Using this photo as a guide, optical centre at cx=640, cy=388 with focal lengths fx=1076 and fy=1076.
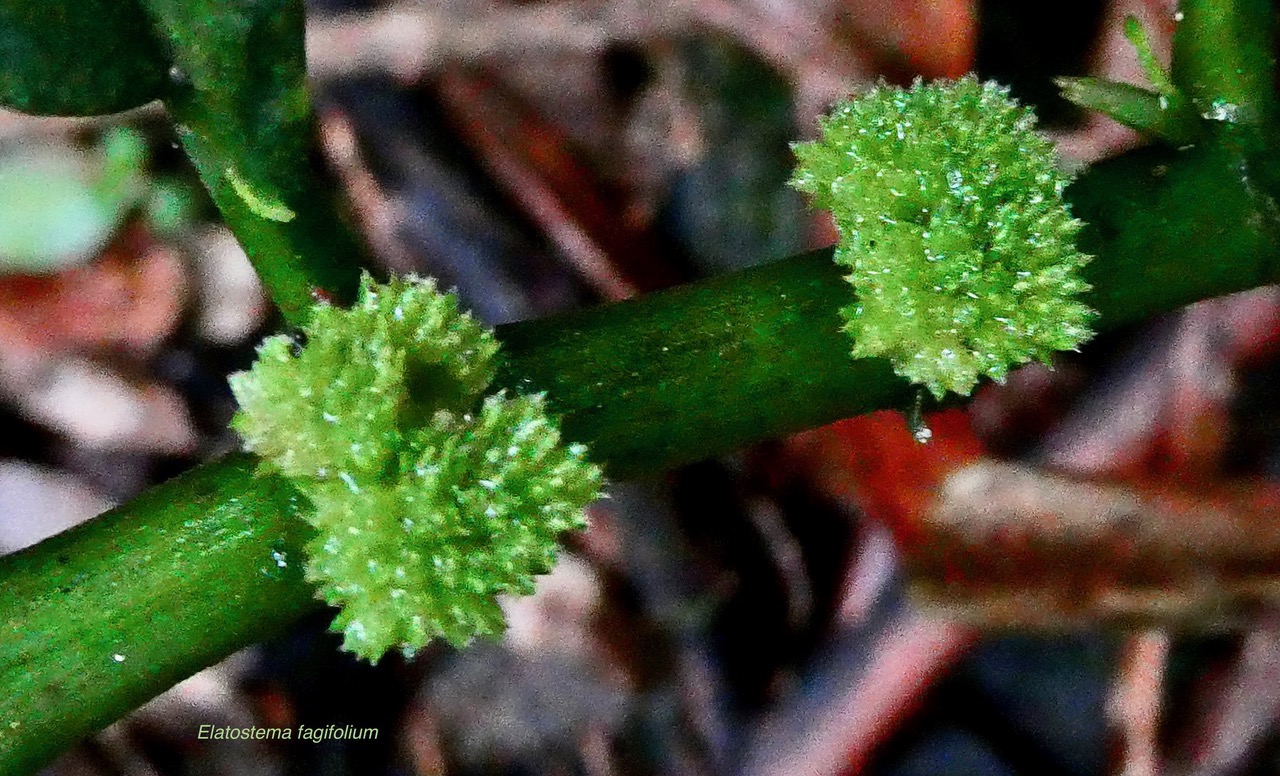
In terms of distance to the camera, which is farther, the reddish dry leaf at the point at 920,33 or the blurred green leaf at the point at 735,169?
the blurred green leaf at the point at 735,169

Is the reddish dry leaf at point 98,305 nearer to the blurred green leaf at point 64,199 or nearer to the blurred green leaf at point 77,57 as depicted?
the blurred green leaf at point 64,199

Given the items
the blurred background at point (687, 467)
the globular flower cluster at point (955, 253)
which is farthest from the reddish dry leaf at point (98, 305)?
the globular flower cluster at point (955, 253)

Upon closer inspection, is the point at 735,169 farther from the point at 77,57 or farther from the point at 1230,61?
the point at 77,57

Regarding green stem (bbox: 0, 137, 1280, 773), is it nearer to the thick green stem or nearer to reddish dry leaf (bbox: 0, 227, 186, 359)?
the thick green stem

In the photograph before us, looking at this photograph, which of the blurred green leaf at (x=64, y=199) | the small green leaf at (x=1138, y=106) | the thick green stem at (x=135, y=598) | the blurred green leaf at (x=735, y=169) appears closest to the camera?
the thick green stem at (x=135, y=598)

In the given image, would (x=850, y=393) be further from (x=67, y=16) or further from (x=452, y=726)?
(x=452, y=726)

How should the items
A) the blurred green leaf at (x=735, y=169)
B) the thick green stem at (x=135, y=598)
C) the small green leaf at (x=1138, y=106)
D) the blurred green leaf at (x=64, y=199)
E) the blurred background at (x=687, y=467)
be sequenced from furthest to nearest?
the blurred green leaf at (x=735, y=169) → the blurred green leaf at (x=64, y=199) → the blurred background at (x=687, y=467) → the small green leaf at (x=1138, y=106) → the thick green stem at (x=135, y=598)

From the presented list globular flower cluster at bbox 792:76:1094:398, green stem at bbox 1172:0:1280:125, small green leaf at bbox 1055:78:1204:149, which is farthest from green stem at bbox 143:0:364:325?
green stem at bbox 1172:0:1280:125

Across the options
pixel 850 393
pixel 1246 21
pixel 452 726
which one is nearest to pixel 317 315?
pixel 850 393
